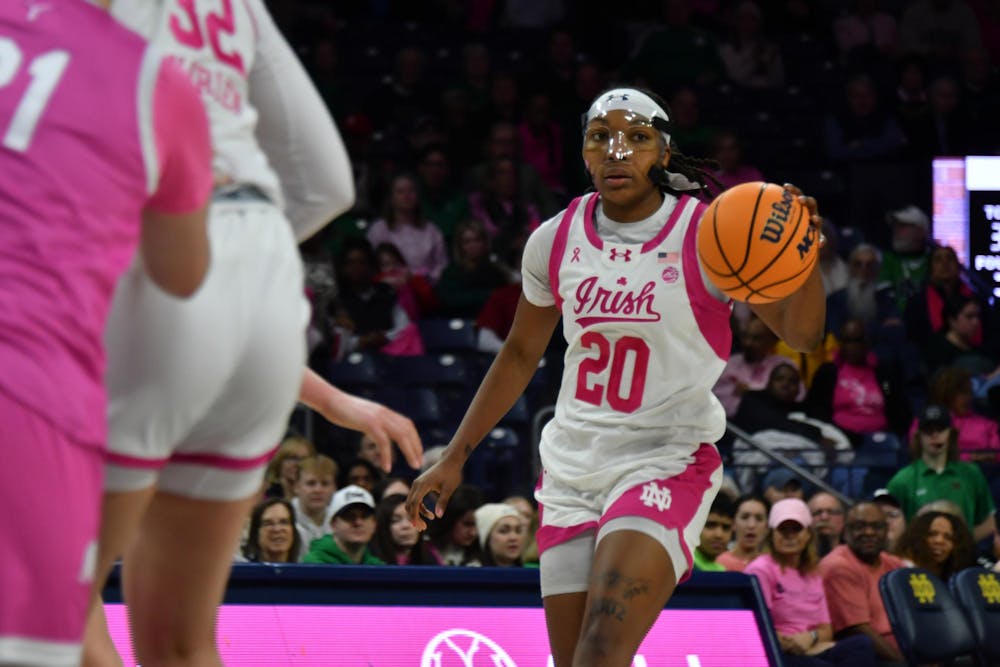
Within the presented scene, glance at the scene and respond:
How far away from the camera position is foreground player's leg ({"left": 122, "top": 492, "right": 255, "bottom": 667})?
114 inches

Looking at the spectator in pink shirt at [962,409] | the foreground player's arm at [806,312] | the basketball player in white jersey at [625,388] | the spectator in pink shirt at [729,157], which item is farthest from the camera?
the spectator in pink shirt at [729,157]

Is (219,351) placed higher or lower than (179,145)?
lower

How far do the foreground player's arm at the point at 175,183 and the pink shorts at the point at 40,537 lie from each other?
365 millimetres

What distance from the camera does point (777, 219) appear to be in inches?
178

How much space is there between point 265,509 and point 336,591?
5.68 feet

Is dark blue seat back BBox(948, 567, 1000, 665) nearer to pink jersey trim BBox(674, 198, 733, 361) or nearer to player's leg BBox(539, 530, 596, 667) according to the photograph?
pink jersey trim BBox(674, 198, 733, 361)

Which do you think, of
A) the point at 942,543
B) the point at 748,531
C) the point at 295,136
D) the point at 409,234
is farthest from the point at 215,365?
the point at 409,234

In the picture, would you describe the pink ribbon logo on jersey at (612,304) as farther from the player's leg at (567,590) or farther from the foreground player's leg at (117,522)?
the foreground player's leg at (117,522)

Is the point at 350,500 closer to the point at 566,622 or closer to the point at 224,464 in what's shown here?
the point at 566,622

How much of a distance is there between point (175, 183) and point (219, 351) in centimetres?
30

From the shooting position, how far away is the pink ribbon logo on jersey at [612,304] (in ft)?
15.2

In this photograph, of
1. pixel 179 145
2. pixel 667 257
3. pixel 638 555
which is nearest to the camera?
pixel 179 145

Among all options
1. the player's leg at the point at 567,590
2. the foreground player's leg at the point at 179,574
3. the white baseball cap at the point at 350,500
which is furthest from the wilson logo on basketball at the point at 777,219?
the white baseball cap at the point at 350,500

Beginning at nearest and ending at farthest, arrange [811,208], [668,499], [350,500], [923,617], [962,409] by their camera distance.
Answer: [668,499] < [811,208] < [350,500] < [923,617] < [962,409]
